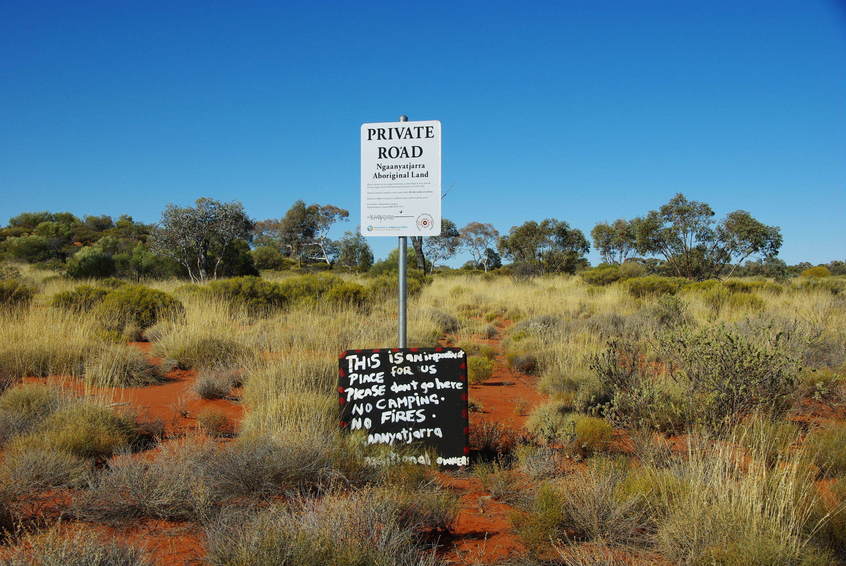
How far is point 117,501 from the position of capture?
366cm

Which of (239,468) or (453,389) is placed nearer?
(239,468)

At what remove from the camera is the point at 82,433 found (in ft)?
15.7

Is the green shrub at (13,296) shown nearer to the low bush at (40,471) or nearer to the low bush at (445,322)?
the low bush at (445,322)

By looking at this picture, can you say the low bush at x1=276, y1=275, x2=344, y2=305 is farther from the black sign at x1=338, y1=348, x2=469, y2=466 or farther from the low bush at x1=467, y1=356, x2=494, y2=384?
the black sign at x1=338, y1=348, x2=469, y2=466

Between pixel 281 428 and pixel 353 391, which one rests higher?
pixel 353 391

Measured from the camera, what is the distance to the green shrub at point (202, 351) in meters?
9.11

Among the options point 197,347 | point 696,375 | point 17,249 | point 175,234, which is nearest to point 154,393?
point 197,347

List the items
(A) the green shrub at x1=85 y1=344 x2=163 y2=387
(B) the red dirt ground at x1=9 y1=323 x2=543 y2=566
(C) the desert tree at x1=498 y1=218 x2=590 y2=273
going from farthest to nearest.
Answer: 1. (C) the desert tree at x1=498 y1=218 x2=590 y2=273
2. (A) the green shrub at x1=85 y1=344 x2=163 y2=387
3. (B) the red dirt ground at x1=9 y1=323 x2=543 y2=566

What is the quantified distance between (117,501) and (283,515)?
3.98 ft

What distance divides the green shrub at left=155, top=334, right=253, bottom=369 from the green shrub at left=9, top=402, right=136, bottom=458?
3397mm

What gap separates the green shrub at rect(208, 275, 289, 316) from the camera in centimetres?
1507

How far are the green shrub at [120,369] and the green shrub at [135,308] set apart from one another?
3.73 metres

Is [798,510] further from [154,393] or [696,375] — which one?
[154,393]

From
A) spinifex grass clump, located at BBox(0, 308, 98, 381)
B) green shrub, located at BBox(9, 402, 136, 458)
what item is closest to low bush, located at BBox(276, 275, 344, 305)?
spinifex grass clump, located at BBox(0, 308, 98, 381)
